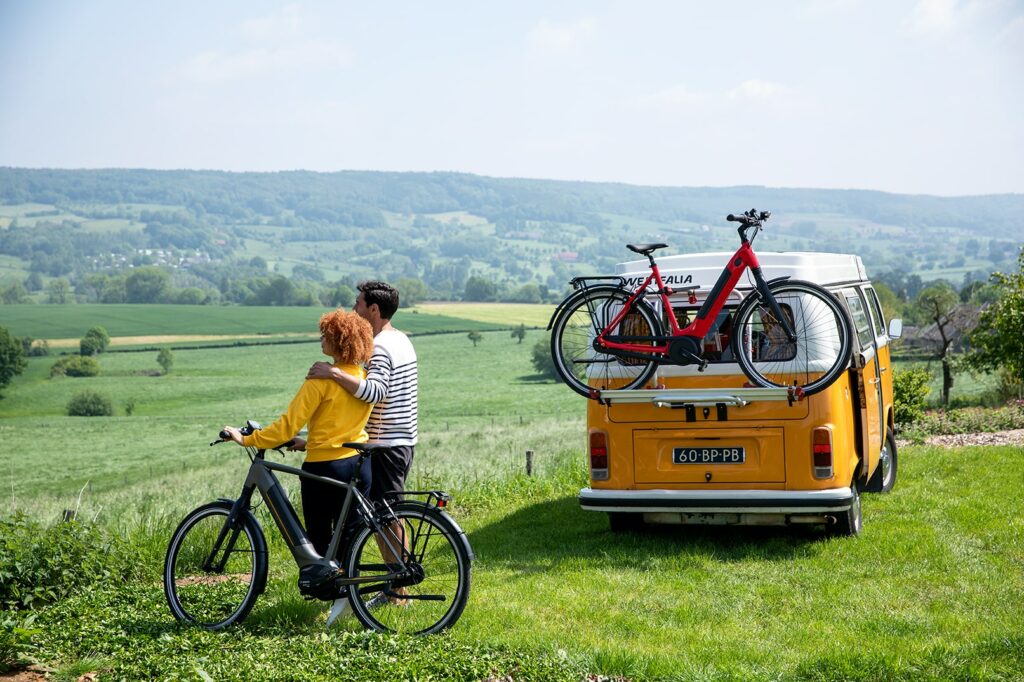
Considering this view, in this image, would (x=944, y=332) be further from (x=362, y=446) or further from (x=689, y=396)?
(x=362, y=446)

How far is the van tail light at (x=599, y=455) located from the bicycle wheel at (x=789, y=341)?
134cm

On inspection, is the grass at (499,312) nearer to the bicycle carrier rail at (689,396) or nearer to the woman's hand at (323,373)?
the bicycle carrier rail at (689,396)

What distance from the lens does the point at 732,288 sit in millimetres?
7586

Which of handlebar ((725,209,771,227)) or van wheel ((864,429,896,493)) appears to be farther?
van wheel ((864,429,896,493))

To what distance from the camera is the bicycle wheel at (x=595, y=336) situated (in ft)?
26.4

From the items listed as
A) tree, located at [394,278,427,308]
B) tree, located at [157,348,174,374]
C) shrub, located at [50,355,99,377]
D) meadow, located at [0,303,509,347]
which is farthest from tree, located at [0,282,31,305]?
tree, located at [394,278,427,308]

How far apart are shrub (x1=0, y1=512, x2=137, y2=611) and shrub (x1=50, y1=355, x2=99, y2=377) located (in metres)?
91.7

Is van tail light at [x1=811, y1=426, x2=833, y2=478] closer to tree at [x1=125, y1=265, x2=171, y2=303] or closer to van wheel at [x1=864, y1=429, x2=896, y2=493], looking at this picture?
van wheel at [x1=864, y1=429, x2=896, y2=493]

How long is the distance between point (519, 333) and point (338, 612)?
108300 millimetres

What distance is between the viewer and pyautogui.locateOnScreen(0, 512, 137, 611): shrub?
7.04 metres

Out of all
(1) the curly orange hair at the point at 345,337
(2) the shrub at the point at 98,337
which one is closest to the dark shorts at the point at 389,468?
(1) the curly orange hair at the point at 345,337

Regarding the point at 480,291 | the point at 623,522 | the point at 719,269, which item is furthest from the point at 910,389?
the point at 480,291

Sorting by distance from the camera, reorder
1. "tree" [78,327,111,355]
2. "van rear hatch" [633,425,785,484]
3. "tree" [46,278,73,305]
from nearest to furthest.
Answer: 1. "van rear hatch" [633,425,785,484]
2. "tree" [78,327,111,355]
3. "tree" [46,278,73,305]

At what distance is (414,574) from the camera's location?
6164 millimetres
